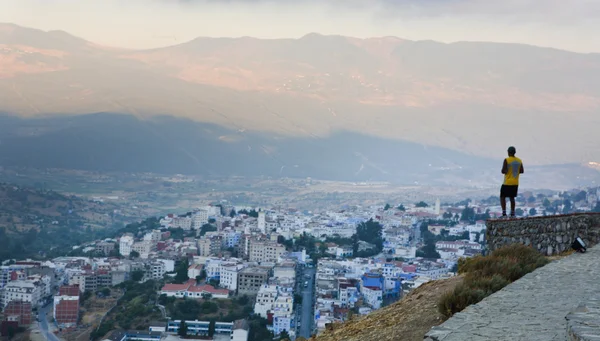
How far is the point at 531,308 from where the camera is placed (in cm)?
481

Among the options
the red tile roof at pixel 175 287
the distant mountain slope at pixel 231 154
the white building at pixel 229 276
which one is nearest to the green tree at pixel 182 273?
the white building at pixel 229 276

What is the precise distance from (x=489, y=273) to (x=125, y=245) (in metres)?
39.5

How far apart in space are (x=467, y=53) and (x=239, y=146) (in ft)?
182

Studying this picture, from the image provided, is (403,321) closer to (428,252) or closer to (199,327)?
(199,327)

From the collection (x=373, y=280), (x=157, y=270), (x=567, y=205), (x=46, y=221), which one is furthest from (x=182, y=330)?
(x=567, y=205)

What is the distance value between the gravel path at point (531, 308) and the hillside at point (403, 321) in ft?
1.73

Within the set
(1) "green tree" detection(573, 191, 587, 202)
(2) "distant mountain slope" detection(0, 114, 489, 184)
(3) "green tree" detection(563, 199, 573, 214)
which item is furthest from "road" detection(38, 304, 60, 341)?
(2) "distant mountain slope" detection(0, 114, 489, 184)

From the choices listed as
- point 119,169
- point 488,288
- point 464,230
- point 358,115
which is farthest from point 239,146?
point 488,288

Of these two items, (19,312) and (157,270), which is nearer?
(19,312)

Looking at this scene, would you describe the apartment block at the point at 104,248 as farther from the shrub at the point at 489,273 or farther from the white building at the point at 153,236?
the shrub at the point at 489,273

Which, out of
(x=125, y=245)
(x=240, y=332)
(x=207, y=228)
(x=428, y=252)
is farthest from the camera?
(x=207, y=228)

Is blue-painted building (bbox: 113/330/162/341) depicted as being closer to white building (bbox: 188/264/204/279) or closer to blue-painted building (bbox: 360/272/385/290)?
blue-painted building (bbox: 360/272/385/290)

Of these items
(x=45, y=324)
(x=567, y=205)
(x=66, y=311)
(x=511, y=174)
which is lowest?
(x=45, y=324)

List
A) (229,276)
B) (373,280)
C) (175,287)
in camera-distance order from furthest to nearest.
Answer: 1. (229,276)
2. (373,280)
3. (175,287)
